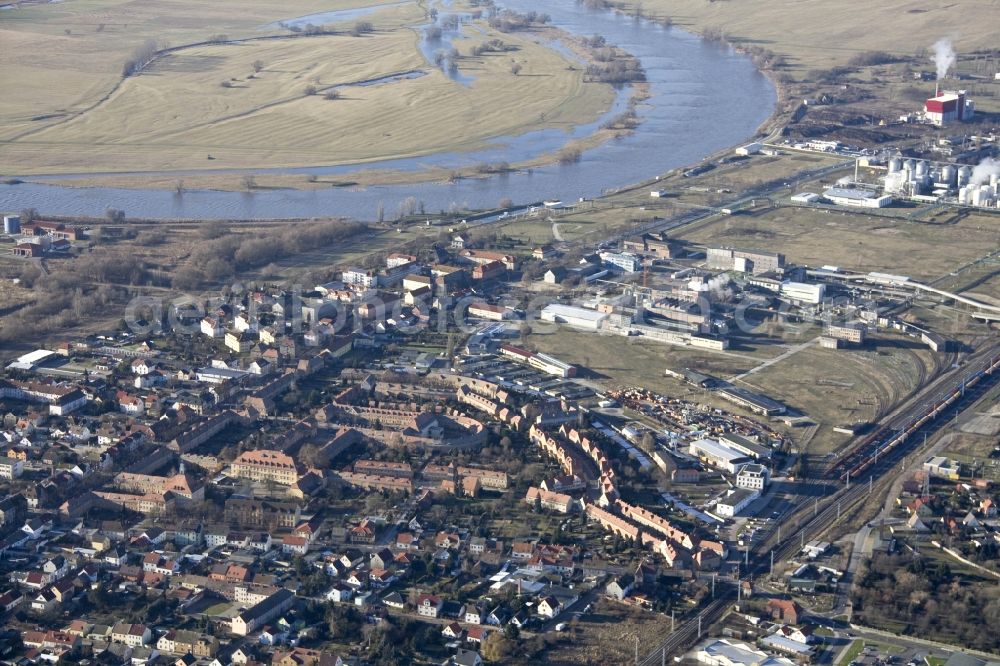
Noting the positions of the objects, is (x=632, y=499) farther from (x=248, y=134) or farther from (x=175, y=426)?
(x=248, y=134)

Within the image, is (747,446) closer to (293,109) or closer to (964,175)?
(964,175)

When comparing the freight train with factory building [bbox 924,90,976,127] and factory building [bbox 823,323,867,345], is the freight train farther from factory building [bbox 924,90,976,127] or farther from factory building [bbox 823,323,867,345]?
factory building [bbox 924,90,976,127]

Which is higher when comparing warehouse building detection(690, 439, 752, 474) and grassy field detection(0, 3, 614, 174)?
grassy field detection(0, 3, 614, 174)

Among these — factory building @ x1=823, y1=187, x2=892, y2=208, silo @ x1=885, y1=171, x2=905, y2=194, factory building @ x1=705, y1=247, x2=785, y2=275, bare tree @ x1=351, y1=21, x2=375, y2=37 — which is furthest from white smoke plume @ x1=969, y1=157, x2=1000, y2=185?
bare tree @ x1=351, y1=21, x2=375, y2=37

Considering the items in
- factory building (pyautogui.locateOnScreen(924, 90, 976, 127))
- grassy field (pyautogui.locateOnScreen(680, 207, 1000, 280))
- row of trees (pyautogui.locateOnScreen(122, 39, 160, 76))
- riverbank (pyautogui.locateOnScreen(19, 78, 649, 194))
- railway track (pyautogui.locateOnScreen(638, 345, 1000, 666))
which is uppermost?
row of trees (pyautogui.locateOnScreen(122, 39, 160, 76))

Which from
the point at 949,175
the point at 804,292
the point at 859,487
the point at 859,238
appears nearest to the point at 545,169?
the point at 859,238

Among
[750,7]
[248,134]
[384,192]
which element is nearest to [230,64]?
[248,134]

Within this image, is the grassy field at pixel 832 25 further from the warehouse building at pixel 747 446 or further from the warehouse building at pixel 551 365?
the warehouse building at pixel 747 446
